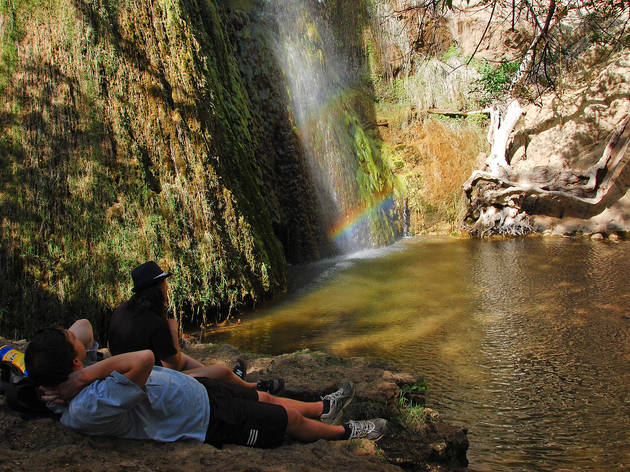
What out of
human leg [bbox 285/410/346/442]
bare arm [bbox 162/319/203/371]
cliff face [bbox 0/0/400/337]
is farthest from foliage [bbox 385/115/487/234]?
human leg [bbox 285/410/346/442]

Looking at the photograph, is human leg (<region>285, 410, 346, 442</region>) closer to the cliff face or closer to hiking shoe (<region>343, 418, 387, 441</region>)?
hiking shoe (<region>343, 418, 387, 441</region>)

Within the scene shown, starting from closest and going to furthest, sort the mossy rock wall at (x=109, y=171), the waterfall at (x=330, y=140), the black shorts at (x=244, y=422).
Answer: the black shorts at (x=244, y=422)
the mossy rock wall at (x=109, y=171)
the waterfall at (x=330, y=140)

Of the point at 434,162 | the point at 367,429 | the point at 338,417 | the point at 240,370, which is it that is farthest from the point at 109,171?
the point at 434,162

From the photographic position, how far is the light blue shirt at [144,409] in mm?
2390

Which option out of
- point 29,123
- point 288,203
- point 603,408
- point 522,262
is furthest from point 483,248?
point 29,123

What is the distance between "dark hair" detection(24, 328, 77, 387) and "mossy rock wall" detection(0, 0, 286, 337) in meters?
3.37

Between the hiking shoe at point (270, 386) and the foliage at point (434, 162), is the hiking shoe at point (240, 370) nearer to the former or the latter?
the hiking shoe at point (270, 386)

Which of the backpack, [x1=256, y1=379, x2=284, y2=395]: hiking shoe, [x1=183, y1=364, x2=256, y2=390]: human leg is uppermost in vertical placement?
the backpack

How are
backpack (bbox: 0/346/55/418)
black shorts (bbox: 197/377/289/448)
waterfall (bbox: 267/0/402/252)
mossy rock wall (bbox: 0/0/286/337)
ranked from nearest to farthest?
backpack (bbox: 0/346/55/418)
black shorts (bbox: 197/377/289/448)
mossy rock wall (bbox: 0/0/286/337)
waterfall (bbox: 267/0/402/252)

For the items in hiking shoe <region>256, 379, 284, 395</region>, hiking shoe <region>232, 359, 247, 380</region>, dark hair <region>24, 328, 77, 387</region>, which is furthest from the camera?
hiking shoe <region>232, 359, 247, 380</region>

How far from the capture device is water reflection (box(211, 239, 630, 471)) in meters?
3.58

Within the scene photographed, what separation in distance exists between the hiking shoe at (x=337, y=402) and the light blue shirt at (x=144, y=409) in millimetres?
854

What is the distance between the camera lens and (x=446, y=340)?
223 inches

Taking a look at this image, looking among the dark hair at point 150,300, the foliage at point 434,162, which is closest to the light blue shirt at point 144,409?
the dark hair at point 150,300
